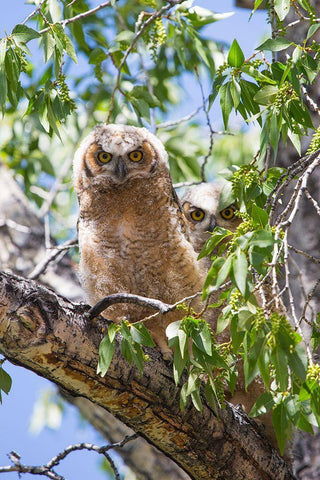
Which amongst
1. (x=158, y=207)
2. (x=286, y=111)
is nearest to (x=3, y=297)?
(x=286, y=111)

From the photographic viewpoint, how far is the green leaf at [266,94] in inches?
76.2

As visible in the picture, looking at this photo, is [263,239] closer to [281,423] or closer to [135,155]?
[281,423]

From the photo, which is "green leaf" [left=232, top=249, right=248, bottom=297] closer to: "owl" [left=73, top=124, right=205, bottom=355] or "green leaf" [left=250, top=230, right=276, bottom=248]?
"green leaf" [left=250, top=230, right=276, bottom=248]

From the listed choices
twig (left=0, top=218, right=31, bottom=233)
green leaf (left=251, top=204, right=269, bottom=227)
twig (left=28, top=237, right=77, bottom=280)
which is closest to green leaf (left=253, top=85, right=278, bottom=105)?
green leaf (left=251, top=204, right=269, bottom=227)

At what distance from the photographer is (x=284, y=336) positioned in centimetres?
146

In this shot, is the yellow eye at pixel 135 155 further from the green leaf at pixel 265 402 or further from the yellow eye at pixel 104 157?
the green leaf at pixel 265 402

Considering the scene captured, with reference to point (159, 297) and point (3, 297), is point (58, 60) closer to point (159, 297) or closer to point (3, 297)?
point (3, 297)

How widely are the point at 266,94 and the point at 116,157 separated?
1.19 metres

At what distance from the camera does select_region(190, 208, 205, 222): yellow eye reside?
11.6ft

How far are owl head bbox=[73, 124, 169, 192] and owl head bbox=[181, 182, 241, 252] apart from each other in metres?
0.53

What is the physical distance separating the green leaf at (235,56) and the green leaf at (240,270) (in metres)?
0.78

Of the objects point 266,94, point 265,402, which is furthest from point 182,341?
point 266,94

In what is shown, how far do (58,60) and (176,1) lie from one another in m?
0.82

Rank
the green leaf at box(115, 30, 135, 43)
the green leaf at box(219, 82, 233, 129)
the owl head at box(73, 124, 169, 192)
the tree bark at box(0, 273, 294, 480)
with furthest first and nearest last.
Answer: the green leaf at box(115, 30, 135, 43) < the owl head at box(73, 124, 169, 192) < the green leaf at box(219, 82, 233, 129) < the tree bark at box(0, 273, 294, 480)
